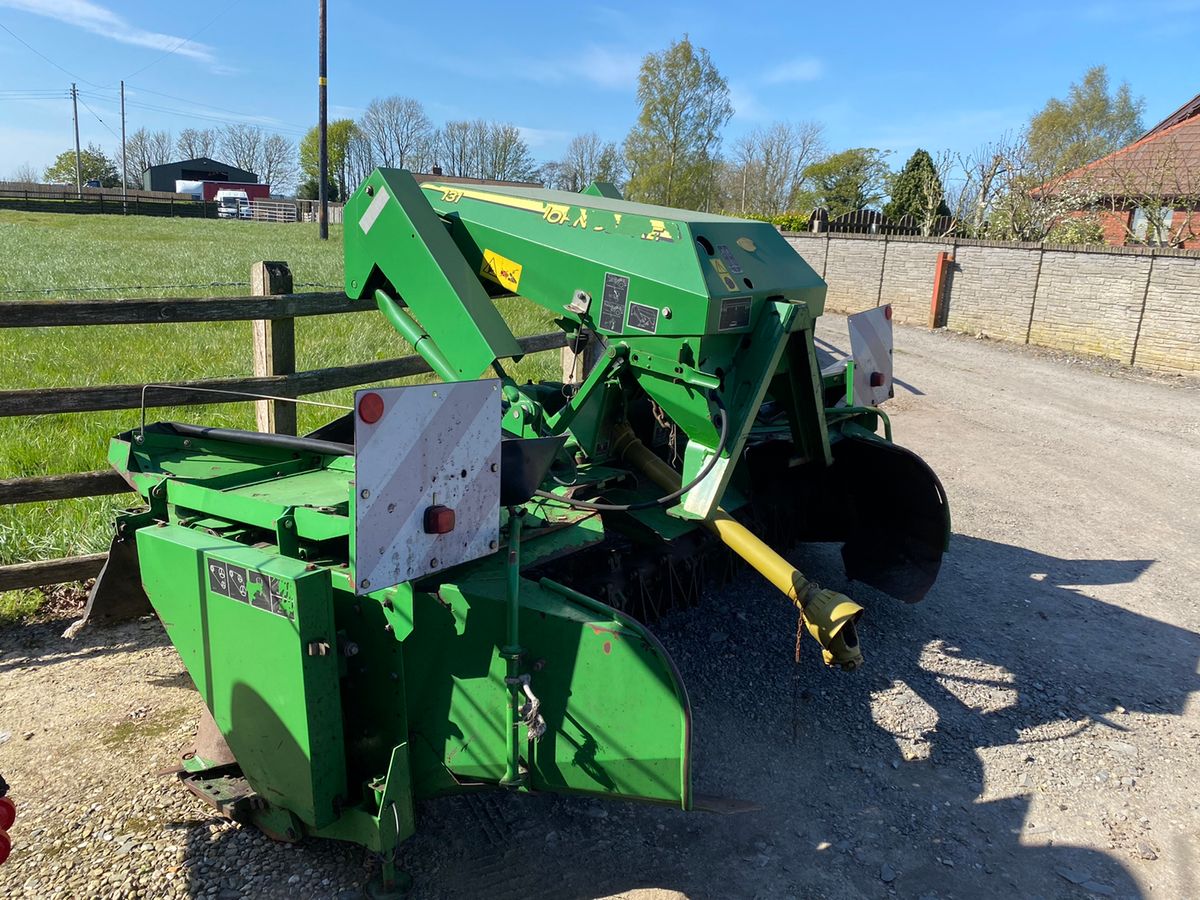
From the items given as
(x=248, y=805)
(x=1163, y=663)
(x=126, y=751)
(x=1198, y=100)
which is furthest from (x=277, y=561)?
(x=1198, y=100)

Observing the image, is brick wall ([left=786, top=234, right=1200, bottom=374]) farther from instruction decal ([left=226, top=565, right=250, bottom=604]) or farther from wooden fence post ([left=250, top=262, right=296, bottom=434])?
instruction decal ([left=226, top=565, right=250, bottom=604])

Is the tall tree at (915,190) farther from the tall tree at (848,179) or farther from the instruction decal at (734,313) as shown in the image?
the instruction decal at (734,313)

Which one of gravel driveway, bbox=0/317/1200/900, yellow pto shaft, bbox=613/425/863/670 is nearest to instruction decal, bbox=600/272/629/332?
yellow pto shaft, bbox=613/425/863/670

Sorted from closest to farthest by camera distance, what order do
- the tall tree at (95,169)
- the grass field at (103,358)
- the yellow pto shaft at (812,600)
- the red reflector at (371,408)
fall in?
the red reflector at (371,408) < the yellow pto shaft at (812,600) < the grass field at (103,358) < the tall tree at (95,169)

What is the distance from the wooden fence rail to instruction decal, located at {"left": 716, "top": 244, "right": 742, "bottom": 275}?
1.90 meters

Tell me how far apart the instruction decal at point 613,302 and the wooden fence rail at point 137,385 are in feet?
5.10

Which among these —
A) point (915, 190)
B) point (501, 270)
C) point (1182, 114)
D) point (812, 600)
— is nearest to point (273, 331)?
point (501, 270)

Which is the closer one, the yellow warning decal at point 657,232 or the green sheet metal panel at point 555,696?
the green sheet metal panel at point 555,696

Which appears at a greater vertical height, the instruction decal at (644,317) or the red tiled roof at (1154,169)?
the red tiled roof at (1154,169)

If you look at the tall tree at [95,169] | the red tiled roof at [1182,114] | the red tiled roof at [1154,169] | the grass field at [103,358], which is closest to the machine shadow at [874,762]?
the grass field at [103,358]

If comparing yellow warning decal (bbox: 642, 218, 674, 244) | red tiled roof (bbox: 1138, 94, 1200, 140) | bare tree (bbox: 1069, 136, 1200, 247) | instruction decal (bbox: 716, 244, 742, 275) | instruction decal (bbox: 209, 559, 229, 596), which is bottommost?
instruction decal (bbox: 209, 559, 229, 596)

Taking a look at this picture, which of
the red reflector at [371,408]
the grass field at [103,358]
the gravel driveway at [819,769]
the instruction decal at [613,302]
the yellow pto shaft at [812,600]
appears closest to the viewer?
the red reflector at [371,408]

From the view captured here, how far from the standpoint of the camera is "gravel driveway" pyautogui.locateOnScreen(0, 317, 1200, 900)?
265cm

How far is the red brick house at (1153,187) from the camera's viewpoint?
1555 cm
